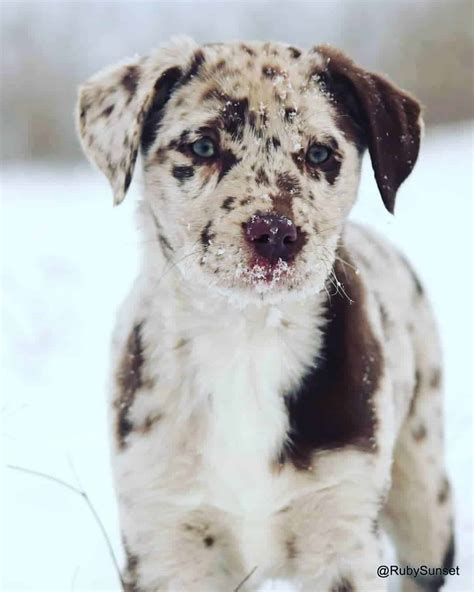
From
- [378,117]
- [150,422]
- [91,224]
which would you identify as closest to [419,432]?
[150,422]

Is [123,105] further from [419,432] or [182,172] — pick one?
[419,432]

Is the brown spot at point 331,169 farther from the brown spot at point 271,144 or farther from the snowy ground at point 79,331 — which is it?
the snowy ground at point 79,331

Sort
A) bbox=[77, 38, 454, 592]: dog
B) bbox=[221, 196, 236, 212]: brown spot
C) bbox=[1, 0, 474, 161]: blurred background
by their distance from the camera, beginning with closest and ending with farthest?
bbox=[221, 196, 236, 212]: brown spot
bbox=[77, 38, 454, 592]: dog
bbox=[1, 0, 474, 161]: blurred background

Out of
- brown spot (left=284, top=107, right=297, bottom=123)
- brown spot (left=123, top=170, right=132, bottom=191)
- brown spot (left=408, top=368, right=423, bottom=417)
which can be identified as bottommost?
brown spot (left=408, top=368, right=423, bottom=417)

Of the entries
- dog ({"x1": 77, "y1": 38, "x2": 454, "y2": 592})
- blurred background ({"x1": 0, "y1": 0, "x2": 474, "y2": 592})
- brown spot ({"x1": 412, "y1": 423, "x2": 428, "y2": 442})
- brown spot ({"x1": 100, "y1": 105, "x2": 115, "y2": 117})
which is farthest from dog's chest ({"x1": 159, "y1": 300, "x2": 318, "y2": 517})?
blurred background ({"x1": 0, "y1": 0, "x2": 474, "y2": 592})

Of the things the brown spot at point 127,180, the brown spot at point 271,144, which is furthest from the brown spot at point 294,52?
the brown spot at point 127,180

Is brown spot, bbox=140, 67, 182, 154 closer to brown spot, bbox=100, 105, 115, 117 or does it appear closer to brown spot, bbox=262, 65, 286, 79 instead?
brown spot, bbox=100, 105, 115, 117
